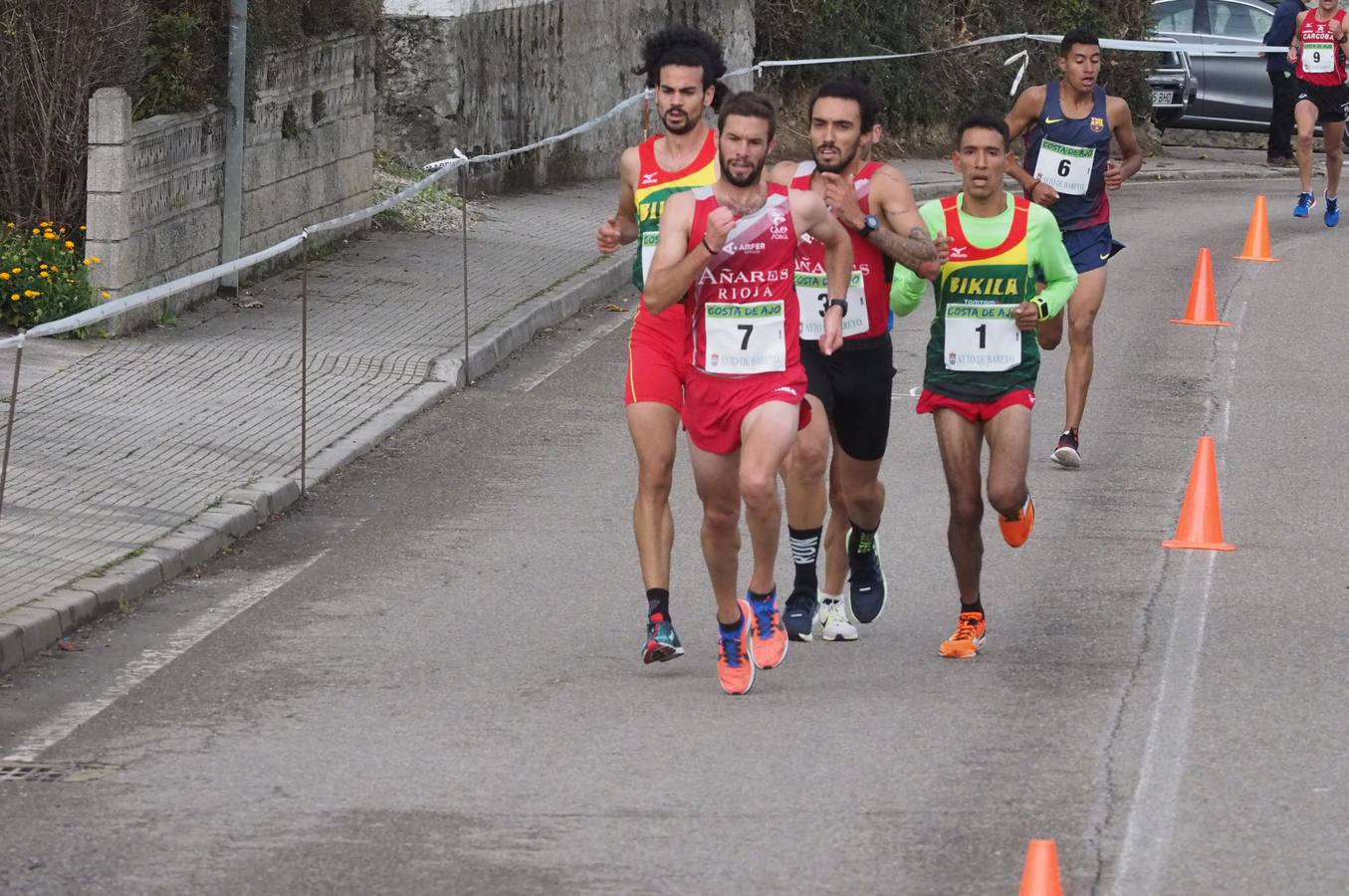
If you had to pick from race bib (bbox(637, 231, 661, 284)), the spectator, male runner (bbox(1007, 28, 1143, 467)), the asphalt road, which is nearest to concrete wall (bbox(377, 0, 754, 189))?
the spectator

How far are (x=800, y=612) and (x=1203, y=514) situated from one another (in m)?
2.33

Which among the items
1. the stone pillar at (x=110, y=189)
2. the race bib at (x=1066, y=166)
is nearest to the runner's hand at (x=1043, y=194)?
the race bib at (x=1066, y=166)

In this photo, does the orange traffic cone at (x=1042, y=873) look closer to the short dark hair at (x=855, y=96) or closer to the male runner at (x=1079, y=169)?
the short dark hair at (x=855, y=96)

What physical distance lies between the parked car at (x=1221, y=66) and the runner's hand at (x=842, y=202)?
798 inches

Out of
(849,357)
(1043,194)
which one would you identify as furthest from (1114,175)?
(849,357)

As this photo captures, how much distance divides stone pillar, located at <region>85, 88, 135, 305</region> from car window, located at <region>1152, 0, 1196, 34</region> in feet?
56.5

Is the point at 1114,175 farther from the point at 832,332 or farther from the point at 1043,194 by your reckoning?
the point at 832,332

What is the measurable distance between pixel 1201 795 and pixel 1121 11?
76.8 feet

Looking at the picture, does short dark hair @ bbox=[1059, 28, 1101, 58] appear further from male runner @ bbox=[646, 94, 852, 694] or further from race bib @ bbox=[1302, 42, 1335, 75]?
race bib @ bbox=[1302, 42, 1335, 75]

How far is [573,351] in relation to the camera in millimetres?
14734

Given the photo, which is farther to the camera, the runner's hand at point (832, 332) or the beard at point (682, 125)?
the beard at point (682, 125)

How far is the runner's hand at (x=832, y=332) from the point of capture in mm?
7512

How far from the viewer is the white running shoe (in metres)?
8.36

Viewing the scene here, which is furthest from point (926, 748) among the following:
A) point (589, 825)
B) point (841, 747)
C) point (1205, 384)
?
point (1205, 384)
